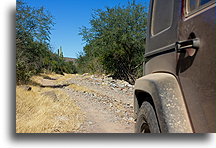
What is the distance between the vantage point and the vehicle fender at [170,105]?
41.3 inches

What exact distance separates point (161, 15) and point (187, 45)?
0.55 m

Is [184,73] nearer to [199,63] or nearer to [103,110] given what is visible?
[199,63]

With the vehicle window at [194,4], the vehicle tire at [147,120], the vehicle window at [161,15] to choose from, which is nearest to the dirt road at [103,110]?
the vehicle tire at [147,120]

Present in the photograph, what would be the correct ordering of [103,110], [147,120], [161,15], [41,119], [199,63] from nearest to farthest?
[199,63]
[147,120]
[161,15]
[41,119]
[103,110]

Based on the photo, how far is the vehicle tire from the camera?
1.21 meters

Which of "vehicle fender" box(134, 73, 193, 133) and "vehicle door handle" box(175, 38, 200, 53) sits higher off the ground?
"vehicle door handle" box(175, 38, 200, 53)

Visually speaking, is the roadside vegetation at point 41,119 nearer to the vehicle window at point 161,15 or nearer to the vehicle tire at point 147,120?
the vehicle tire at point 147,120

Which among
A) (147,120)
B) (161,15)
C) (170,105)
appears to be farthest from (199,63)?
(161,15)

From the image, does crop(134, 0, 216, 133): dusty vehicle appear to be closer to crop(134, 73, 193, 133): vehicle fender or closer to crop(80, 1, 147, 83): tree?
crop(134, 73, 193, 133): vehicle fender

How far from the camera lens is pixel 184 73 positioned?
1.07m

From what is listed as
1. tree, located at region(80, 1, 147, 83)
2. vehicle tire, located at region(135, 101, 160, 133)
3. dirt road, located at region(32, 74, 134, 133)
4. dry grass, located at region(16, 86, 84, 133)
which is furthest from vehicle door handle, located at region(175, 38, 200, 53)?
tree, located at region(80, 1, 147, 83)

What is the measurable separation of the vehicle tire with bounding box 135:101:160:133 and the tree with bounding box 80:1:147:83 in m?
9.09

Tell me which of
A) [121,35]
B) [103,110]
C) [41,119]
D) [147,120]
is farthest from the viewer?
[121,35]
